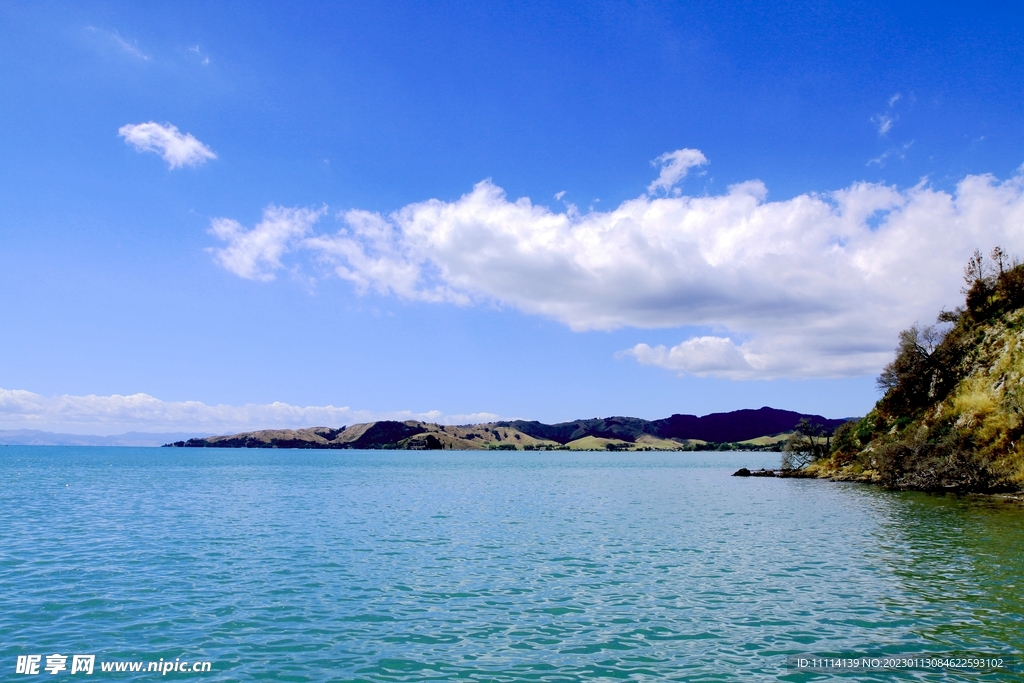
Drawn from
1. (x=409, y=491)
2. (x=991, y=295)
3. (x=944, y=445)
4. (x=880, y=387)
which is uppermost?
(x=991, y=295)

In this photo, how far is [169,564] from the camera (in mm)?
31250

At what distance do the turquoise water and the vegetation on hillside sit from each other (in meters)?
15.8

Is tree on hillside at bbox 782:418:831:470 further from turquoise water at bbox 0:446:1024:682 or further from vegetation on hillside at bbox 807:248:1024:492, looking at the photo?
turquoise water at bbox 0:446:1024:682

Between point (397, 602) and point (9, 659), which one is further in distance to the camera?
point (397, 602)

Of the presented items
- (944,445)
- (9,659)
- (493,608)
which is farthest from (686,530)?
(944,445)

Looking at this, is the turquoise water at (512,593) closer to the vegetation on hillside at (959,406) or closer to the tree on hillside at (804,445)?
the vegetation on hillside at (959,406)

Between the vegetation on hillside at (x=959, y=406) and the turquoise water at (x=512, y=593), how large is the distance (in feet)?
51.8

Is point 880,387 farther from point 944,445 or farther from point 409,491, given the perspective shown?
point 409,491

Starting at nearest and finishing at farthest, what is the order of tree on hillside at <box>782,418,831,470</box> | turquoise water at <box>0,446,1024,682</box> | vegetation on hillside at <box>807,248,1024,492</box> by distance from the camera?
turquoise water at <box>0,446,1024,682</box> < vegetation on hillside at <box>807,248,1024,492</box> < tree on hillside at <box>782,418,831,470</box>

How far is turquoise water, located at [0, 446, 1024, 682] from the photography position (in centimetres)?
1792

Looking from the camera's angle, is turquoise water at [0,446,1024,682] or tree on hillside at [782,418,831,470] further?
tree on hillside at [782,418,831,470]

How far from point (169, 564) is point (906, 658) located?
31.9 m

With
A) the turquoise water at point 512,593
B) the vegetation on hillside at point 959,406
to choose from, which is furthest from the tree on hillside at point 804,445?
the turquoise water at point 512,593

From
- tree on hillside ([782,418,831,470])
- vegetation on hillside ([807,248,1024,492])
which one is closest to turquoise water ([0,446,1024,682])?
vegetation on hillside ([807,248,1024,492])
